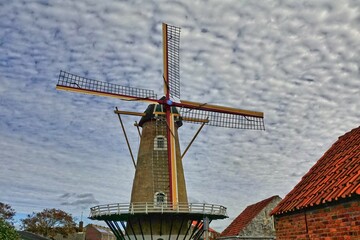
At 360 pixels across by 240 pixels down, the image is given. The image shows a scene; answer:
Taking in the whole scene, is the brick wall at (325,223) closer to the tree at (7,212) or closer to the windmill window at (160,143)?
the windmill window at (160,143)

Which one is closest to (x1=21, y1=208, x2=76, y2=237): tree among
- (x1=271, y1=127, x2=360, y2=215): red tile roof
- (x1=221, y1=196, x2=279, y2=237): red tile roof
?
(x1=221, y1=196, x2=279, y2=237): red tile roof

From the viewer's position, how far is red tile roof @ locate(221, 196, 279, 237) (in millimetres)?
22688

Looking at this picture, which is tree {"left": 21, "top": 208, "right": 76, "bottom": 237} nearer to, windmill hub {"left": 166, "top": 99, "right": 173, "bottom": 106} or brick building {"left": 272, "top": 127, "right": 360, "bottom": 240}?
windmill hub {"left": 166, "top": 99, "right": 173, "bottom": 106}

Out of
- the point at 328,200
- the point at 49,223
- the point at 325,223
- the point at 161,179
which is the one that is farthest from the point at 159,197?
the point at 49,223

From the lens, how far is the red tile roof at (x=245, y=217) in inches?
893

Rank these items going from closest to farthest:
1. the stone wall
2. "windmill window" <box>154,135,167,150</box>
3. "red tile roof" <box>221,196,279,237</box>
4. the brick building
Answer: the brick building
"windmill window" <box>154,135,167,150</box>
the stone wall
"red tile roof" <box>221,196,279,237</box>

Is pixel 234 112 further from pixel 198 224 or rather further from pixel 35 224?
pixel 35 224

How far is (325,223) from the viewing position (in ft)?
23.4

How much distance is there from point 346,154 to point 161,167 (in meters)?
12.7

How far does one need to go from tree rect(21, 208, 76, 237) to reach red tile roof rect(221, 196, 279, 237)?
2671 cm

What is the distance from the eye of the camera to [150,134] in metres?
21.3

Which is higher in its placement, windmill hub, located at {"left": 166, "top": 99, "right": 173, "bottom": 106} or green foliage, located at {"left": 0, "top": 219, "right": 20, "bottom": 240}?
windmill hub, located at {"left": 166, "top": 99, "right": 173, "bottom": 106}

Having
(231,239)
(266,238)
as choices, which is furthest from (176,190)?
(266,238)

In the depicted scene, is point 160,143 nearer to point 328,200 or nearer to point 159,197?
point 159,197
